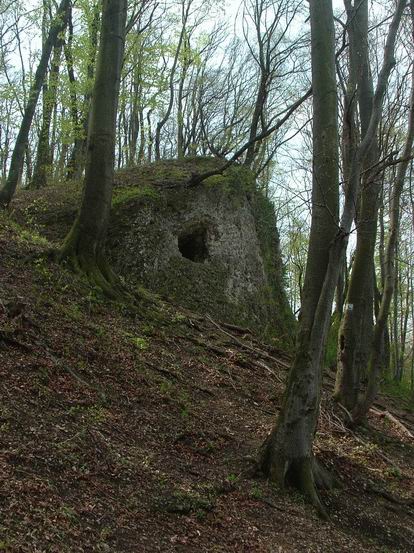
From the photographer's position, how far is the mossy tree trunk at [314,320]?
4852mm

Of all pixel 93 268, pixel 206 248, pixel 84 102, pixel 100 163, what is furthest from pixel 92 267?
pixel 84 102

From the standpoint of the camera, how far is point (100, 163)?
7.57m

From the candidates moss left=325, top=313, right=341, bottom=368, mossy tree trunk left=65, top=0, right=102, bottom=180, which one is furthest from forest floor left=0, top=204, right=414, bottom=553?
mossy tree trunk left=65, top=0, right=102, bottom=180

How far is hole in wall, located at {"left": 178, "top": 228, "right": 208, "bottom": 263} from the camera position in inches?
487

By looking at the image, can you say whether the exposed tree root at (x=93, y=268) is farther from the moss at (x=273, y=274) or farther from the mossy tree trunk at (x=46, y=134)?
the mossy tree trunk at (x=46, y=134)

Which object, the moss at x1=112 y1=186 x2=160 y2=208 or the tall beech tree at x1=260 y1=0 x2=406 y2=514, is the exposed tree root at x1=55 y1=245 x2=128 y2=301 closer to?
the moss at x1=112 y1=186 x2=160 y2=208

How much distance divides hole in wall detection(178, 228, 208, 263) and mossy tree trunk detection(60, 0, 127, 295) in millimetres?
4717

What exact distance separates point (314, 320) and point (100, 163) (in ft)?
14.3

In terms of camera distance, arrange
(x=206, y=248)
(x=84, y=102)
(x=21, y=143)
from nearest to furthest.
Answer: (x=21, y=143)
(x=206, y=248)
(x=84, y=102)

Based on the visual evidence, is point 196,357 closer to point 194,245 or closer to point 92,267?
point 92,267

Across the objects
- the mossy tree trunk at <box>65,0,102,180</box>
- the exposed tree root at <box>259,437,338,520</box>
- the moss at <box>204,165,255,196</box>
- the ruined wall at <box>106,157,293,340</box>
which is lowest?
the exposed tree root at <box>259,437,338,520</box>

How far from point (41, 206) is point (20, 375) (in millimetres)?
7393

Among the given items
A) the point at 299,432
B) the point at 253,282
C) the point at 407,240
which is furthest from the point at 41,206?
the point at 407,240

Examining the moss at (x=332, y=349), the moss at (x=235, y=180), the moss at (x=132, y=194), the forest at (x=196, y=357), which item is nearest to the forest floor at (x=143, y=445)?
the forest at (x=196, y=357)
